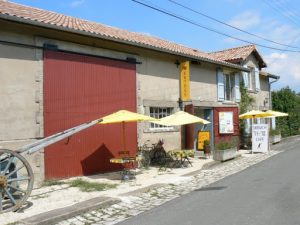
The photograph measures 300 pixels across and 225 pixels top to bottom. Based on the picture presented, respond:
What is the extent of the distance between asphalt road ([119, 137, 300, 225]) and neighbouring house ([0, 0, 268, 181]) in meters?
4.00

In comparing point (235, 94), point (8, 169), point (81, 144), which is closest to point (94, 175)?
point (81, 144)

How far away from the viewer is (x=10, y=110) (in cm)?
1073

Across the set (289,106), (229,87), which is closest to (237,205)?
(229,87)

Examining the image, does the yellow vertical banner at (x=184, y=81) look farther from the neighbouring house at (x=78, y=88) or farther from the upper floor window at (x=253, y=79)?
the upper floor window at (x=253, y=79)

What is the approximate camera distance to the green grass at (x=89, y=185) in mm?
10609

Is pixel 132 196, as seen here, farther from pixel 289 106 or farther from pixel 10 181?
pixel 289 106

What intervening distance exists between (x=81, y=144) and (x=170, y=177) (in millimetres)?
2748

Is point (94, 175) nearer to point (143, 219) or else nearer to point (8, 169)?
point (8, 169)

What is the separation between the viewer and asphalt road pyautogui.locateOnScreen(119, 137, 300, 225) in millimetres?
7036

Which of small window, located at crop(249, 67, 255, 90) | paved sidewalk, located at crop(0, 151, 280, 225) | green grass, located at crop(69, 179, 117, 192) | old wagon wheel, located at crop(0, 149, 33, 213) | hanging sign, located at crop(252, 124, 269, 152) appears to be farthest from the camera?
small window, located at crop(249, 67, 255, 90)

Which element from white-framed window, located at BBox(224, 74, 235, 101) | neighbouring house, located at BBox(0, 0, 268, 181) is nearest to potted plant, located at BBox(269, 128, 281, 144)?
white-framed window, located at BBox(224, 74, 235, 101)

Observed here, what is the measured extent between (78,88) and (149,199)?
4553 millimetres

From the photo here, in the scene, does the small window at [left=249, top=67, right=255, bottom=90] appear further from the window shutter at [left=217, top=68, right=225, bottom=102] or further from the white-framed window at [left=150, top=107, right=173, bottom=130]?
the white-framed window at [left=150, top=107, right=173, bottom=130]

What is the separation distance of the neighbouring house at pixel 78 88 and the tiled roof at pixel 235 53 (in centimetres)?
821
